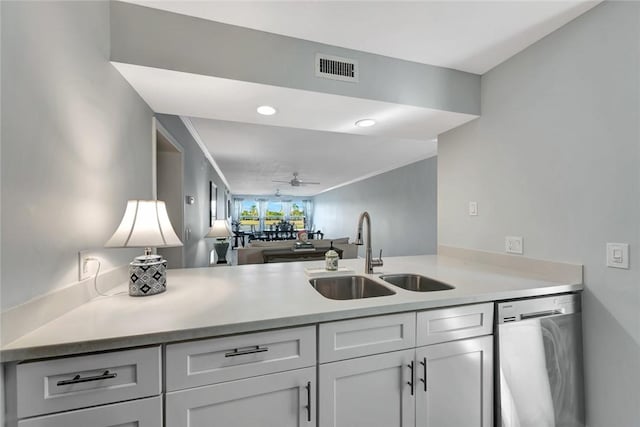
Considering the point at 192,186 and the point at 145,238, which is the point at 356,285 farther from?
the point at 192,186

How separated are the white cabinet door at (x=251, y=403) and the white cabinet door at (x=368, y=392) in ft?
0.24

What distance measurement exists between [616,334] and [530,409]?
55cm

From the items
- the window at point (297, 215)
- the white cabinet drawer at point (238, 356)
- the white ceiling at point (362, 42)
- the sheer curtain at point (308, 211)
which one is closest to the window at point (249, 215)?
the window at point (297, 215)

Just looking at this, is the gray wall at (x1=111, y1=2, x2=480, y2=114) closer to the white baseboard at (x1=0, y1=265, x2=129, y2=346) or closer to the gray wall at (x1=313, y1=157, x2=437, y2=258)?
the white baseboard at (x1=0, y1=265, x2=129, y2=346)

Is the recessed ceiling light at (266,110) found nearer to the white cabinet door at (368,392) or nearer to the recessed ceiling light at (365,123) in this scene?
the recessed ceiling light at (365,123)

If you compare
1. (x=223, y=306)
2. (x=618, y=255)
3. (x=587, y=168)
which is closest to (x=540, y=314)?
(x=618, y=255)

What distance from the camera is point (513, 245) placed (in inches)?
67.1

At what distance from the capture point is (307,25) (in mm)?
1390

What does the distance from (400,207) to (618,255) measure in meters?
4.70

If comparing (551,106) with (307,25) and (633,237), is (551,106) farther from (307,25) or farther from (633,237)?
(307,25)

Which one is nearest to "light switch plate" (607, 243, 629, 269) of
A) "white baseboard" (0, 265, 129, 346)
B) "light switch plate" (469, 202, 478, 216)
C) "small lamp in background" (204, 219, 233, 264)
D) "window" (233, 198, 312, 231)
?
"light switch plate" (469, 202, 478, 216)

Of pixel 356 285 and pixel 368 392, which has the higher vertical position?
pixel 356 285

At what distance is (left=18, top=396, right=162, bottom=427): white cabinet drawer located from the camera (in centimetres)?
73

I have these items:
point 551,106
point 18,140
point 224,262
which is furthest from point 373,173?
point 18,140
